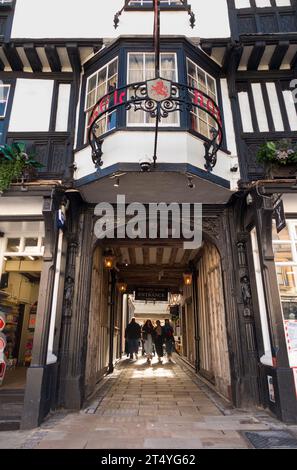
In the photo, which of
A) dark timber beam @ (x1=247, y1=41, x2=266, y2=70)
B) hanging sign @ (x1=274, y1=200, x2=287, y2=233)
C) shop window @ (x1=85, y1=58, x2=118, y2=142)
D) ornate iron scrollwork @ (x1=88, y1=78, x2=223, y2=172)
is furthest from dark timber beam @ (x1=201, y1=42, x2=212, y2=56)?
hanging sign @ (x1=274, y1=200, x2=287, y2=233)

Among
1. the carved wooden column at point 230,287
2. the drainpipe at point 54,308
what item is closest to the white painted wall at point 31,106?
the drainpipe at point 54,308

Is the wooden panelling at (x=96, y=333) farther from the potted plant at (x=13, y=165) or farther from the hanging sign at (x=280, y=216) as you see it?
the hanging sign at (x=280, y=216)

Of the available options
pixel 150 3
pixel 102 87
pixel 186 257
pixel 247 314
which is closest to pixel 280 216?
pixel 247 314

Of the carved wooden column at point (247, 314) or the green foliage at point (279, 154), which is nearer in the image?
the carved wooden column at point (247, 314)

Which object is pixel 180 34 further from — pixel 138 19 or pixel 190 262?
pixel 190 262

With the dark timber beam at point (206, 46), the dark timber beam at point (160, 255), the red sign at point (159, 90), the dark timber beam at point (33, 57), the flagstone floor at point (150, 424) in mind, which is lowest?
the flagstone floor at point (150, 424)

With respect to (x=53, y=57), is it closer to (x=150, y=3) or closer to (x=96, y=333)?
(x=150, y=3)

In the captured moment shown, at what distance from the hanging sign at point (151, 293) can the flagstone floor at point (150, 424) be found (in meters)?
7.61

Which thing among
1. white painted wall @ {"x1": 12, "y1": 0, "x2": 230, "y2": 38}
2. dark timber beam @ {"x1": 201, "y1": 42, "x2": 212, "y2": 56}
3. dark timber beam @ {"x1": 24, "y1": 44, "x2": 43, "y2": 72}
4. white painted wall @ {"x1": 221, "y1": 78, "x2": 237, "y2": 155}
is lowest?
white painted wall @ {"x1": 221, "y1": 78, "x2": 237, "y2": 155}

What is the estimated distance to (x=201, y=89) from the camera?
7.02 meters

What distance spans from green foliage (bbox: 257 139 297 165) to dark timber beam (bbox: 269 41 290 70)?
113 inches

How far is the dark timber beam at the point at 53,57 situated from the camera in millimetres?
7030

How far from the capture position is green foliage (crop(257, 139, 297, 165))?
5.85 meters

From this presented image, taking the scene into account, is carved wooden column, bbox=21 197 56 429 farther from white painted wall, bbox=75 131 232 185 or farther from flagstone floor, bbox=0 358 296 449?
white painted wall, bbox=75 131 232 185
